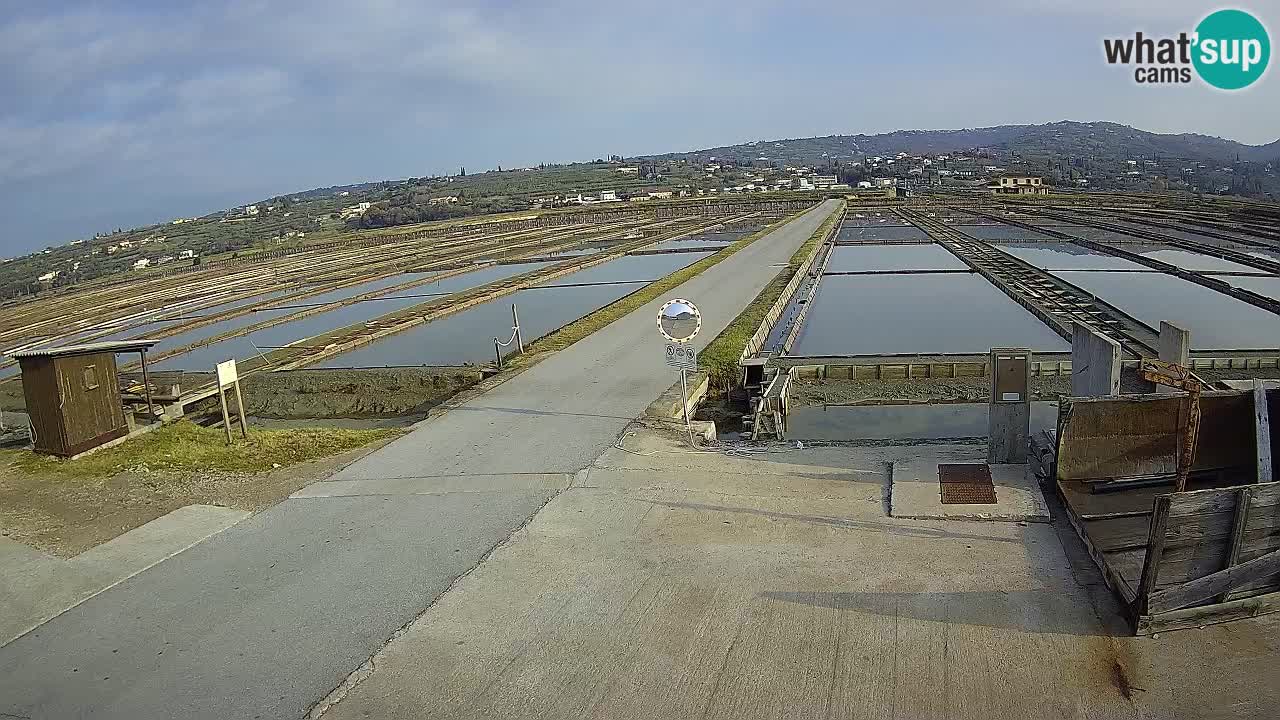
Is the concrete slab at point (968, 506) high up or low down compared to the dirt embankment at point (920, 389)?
up

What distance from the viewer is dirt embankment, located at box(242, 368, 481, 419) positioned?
625 inches

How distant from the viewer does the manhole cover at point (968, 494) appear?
693 centimetres

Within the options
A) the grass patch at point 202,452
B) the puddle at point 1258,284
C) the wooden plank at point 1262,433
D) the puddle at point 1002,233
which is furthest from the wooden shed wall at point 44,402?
the puddle at point 1002,233

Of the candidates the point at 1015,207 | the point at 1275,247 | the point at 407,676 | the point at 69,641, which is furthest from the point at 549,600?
the point at 1015,207

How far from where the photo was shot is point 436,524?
7312 millimetres

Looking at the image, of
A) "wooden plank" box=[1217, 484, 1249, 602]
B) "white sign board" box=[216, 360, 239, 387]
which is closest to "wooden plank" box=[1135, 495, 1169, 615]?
"wooden plank" box=[1217, 484, 1249, 602]

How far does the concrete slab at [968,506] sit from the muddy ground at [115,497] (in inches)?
228

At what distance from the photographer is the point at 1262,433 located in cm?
667

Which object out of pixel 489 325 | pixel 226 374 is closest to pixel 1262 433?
pixel 226 374

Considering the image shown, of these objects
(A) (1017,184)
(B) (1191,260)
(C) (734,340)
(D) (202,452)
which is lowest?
(B) (1191,260)

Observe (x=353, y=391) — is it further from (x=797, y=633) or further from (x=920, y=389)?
(x=797, y=633)

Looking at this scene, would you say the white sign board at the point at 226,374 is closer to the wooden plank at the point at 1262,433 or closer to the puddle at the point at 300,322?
the puddle at the point at 300,322

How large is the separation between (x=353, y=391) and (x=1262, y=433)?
14447 millimetres

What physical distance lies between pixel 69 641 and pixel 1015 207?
6941cm
